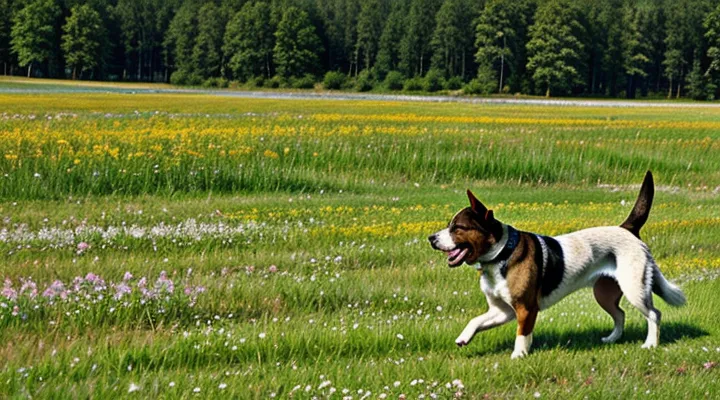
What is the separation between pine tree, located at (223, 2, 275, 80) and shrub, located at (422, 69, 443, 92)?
87.3ft

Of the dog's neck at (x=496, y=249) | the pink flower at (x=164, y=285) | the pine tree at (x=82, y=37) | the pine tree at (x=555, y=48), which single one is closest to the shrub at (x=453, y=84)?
the pine tree at (x=555, y=48)

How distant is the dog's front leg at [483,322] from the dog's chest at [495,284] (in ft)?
0.47

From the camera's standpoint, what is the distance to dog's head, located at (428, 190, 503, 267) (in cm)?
631

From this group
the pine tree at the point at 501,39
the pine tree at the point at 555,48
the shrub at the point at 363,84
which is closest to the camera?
the pine tree at the point at 555,48

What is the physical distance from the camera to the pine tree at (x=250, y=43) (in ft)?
436

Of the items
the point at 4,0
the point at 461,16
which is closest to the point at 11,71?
the point at 4,0

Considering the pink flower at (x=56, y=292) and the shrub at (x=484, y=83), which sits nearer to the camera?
the pink flower at (x=56, y=292)

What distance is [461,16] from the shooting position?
141m

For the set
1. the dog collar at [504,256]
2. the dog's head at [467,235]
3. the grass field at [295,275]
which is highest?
the dog's head at [467,235]

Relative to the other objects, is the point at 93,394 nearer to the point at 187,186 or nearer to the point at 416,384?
the point at 416,384

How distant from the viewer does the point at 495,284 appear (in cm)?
657

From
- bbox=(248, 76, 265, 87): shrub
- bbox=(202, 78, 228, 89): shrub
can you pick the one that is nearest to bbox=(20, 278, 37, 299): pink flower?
bbox=(202, 78, 228, 89): shrub

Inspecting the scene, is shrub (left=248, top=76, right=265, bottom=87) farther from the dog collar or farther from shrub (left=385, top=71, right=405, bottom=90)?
the dog collar

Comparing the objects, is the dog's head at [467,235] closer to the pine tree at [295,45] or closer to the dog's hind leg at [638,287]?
the dog's hind leg at [638,287]
